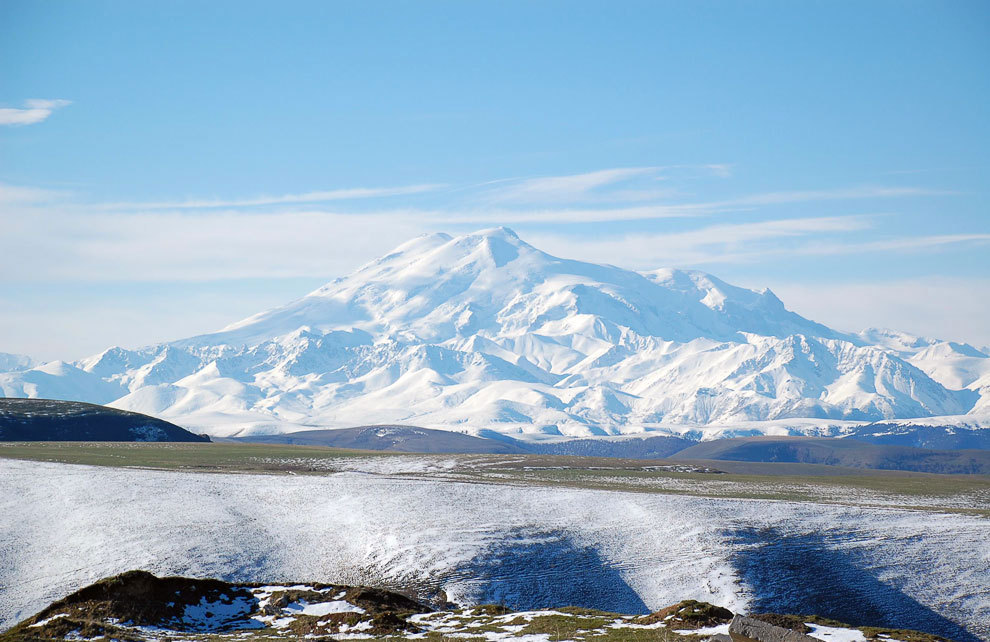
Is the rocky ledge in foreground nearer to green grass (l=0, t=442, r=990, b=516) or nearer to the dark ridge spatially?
the dark ridge

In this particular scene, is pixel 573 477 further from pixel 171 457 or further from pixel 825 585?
pixel 825 585

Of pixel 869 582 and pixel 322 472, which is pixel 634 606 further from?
pixel 322 472

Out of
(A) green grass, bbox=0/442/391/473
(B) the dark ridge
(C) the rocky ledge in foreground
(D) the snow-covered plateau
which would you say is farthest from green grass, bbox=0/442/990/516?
(C) the rocky ledge in foreground

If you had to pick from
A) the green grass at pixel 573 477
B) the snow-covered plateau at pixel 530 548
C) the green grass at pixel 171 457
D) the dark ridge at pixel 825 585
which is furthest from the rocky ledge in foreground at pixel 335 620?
the green grass at pixel 171 457

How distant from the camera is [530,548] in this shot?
224 ft

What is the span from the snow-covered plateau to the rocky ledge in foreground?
9.77 m

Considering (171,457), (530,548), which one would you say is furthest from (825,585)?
(171,457)

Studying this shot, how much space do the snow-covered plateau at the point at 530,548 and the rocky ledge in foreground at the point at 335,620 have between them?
9775mm

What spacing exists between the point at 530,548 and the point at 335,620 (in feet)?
83.2

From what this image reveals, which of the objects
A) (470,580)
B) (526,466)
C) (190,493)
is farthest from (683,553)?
(526,466)

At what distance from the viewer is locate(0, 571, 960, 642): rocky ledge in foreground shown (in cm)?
4028

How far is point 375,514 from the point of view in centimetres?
7806

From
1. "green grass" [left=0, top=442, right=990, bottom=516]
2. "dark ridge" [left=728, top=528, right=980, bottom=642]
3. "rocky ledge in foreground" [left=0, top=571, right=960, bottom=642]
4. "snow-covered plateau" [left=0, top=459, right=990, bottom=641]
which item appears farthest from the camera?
"green grass" [left=0, top=442, right=990, bottom=516]

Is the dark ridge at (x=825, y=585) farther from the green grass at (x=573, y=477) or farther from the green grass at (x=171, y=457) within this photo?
the green grass at (x=171, y=457)
